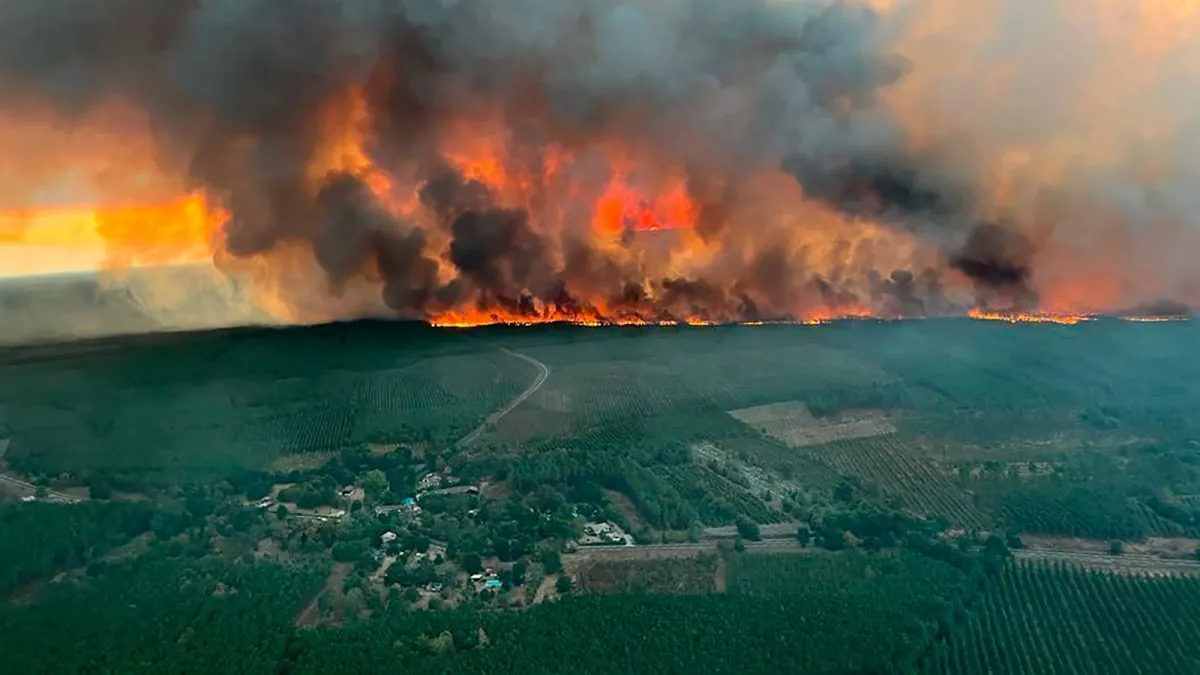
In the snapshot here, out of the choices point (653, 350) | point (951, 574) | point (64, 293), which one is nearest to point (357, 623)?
point (951, 574)

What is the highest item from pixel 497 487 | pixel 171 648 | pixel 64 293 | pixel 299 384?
pixel 64 293

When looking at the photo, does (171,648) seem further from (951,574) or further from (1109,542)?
(1109,542)

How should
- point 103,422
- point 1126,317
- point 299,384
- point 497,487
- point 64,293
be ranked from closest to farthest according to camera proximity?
point 497,487 → point 103,422 → point 299,384 → point 1126,317 → point 64,293

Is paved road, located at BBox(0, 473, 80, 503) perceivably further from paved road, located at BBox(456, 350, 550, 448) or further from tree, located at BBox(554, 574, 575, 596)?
tree, located at BBox(554, 574, 575, 596)

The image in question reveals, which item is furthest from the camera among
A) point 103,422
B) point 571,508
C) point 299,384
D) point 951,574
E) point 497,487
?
point 299,384

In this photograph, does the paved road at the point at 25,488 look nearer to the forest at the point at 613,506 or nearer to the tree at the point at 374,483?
the forest at the point at 613,506

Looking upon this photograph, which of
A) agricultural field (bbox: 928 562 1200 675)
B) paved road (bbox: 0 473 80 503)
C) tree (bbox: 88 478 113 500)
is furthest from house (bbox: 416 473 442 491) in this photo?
agricultural field (bbox: 928 562 1200 675)

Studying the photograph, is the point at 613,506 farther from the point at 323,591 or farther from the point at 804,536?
the point at 323,591

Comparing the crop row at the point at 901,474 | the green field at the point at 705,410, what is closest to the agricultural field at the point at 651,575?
the green field at the point at 705,410
